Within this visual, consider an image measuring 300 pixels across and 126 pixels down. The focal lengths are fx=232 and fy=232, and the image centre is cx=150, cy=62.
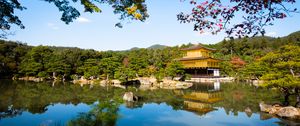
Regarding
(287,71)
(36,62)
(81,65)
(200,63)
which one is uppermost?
(36,62)

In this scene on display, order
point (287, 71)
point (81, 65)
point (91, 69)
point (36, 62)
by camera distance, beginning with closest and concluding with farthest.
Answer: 1. point (287, 71)
2. point (91, 69)
3. point (36, 62)
4. point (81, 65)

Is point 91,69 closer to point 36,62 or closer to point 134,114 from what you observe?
point 36,62

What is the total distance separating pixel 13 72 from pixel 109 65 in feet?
70.5


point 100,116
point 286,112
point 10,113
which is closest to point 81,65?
point 10,113

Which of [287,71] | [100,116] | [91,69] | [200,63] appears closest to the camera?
[100,116]

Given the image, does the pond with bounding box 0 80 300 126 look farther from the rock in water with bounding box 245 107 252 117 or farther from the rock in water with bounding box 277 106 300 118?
the rock in water with bounding box 277 106 300 118

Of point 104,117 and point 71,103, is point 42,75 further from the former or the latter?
point 104,117

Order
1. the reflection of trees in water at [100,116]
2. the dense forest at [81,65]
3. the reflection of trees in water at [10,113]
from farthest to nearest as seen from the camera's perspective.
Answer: the dense forest at [81,65] → the reflection of trees in water at [10,113] → the reflection of trees in water at [100,116]

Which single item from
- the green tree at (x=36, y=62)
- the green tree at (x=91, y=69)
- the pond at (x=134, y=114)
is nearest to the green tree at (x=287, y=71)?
the pond at (x=134, y=114)


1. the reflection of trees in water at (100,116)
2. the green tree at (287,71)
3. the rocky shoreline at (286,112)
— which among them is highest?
the green tree at (287,71)

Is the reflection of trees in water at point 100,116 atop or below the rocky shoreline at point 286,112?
atop

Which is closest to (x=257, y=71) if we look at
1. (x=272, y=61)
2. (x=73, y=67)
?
(x=272, y=61)

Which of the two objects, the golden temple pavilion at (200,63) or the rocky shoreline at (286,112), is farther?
the golden temple pavilion at (200,63)

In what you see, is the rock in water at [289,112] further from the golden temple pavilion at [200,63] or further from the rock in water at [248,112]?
the golden temple pavilion at [200,63]
